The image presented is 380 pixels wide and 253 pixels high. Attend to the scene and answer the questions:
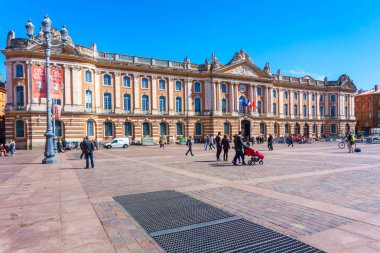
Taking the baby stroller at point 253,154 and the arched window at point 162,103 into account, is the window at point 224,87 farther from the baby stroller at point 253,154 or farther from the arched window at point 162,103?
the baby stroller at point 253,154

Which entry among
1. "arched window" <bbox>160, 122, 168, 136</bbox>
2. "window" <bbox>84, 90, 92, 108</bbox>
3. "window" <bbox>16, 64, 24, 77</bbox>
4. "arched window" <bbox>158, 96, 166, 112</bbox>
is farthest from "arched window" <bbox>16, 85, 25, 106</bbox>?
"arched window" <bbox>160, 122, 168, 136</bbox>

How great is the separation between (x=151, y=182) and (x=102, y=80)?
35.6 metres

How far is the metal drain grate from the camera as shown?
424cm

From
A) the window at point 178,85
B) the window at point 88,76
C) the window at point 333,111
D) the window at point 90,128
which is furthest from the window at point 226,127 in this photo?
the window at point 333,111

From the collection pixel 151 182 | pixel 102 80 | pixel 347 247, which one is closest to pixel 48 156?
pixel 151 182

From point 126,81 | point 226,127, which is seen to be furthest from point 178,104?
point 226,127

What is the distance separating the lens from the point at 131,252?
409 centimetres

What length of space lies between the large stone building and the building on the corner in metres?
21.0

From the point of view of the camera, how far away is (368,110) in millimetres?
81625

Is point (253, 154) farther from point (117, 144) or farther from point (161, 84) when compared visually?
point (161, 84)

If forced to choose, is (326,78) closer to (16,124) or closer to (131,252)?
(16,124)

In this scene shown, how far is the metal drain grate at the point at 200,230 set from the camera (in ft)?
13.9

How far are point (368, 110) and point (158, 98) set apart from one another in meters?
70.0

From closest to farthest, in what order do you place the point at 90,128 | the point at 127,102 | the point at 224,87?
the point at 90,128
the point at 127,102
the point at 224,87
